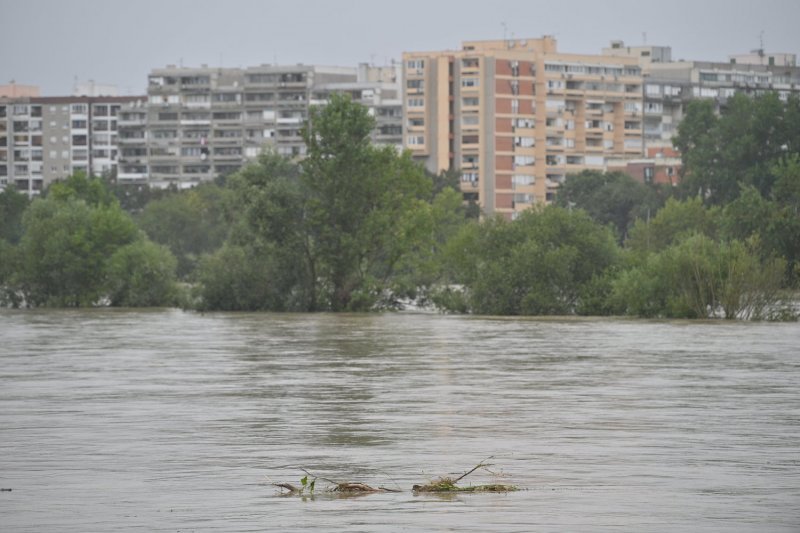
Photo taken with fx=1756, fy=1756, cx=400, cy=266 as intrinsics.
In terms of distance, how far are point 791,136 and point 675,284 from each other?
66.7 metres

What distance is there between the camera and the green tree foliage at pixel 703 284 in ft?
194

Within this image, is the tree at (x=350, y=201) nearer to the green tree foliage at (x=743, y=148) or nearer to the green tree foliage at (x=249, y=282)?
the green tree foliage at (x=249, y=282)

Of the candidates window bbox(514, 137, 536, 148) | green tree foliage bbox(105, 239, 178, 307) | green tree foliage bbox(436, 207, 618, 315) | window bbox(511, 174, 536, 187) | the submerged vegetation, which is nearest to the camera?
the submerged vegetation

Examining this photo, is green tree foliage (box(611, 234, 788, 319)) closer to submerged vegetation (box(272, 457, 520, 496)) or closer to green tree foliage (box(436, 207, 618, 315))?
green tree foliage (box(436, 207, 618, 315))

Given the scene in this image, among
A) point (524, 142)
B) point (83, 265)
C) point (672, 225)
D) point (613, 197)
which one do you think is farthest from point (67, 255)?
point (524, 142)

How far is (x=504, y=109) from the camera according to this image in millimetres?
191750

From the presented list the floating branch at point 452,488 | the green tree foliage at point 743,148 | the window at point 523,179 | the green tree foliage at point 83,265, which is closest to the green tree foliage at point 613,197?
the window at point 523,179

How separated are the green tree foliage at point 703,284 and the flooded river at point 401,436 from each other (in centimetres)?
1821

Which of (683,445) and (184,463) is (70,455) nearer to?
(184,463)

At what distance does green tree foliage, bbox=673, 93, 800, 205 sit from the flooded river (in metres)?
85.9

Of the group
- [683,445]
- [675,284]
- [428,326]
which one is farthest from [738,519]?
[675,284]

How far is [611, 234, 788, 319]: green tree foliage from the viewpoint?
194 ft

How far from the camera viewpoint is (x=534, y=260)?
65188 millimetres

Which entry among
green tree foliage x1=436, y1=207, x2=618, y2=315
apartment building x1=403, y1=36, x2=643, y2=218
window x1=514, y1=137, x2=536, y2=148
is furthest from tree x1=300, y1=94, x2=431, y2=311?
window x1=514, y1=137, x2=536, y2=148
